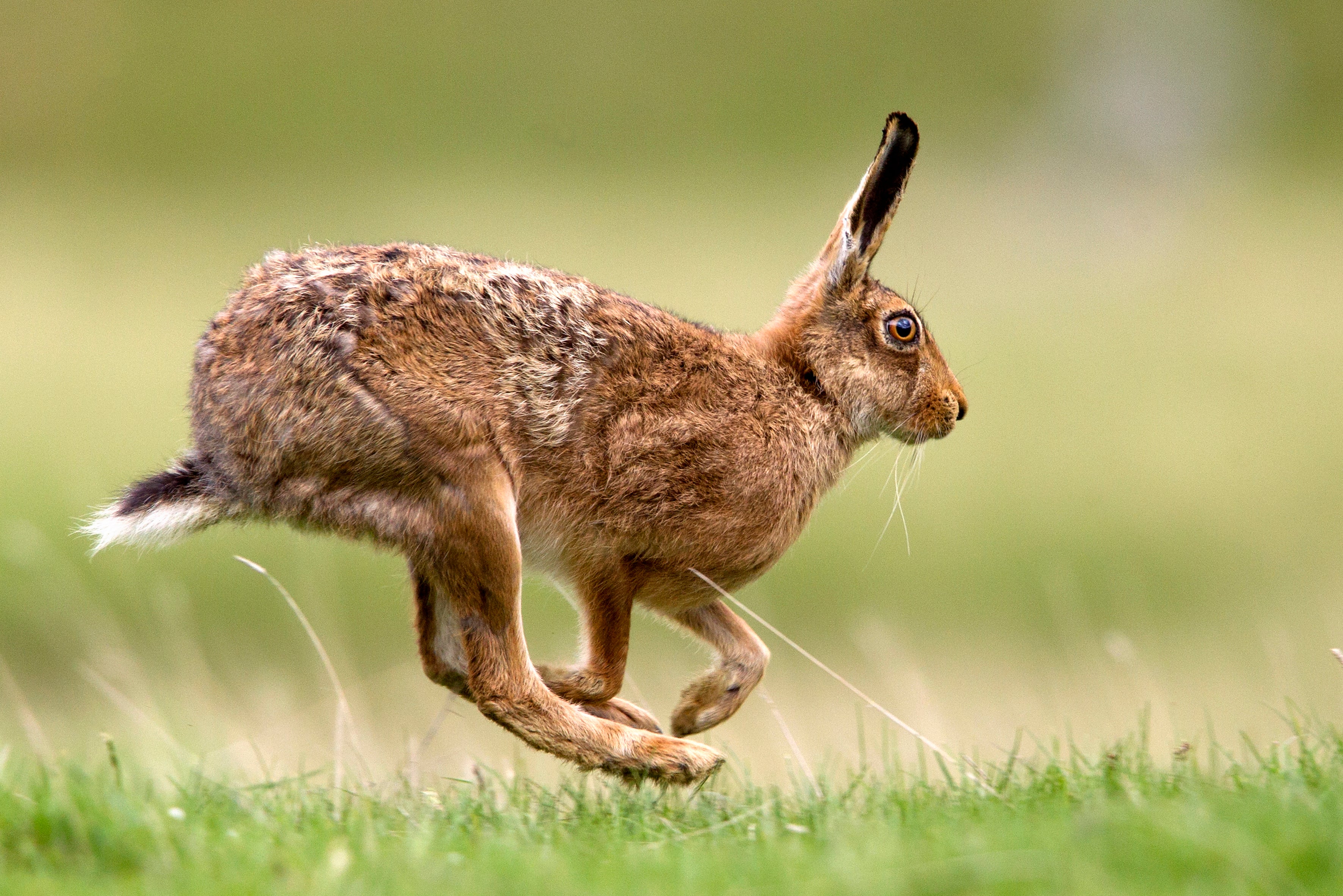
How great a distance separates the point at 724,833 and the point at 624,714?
60.5 inches

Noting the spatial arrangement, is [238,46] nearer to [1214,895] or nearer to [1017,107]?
[1017,107]

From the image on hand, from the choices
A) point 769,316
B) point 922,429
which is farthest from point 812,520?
point 769,316

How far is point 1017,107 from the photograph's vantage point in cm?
2836

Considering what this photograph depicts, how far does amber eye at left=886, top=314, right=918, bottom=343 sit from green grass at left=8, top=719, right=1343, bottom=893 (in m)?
2.02

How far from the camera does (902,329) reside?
20.5 ft

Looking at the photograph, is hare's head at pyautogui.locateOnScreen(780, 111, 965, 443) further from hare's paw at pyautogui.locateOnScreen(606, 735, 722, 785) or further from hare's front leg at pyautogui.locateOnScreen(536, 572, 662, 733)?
hare's paw at pyautogui.locateOnScreen(606, 735, 722, 785)

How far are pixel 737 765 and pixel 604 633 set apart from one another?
3.54 metres

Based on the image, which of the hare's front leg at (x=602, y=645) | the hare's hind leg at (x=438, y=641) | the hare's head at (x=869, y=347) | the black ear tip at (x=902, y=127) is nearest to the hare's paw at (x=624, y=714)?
the hare's front leg at (x=602, y=645)

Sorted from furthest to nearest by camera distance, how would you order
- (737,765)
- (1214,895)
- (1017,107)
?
(1017,107)
(737,765)
(1214,895)

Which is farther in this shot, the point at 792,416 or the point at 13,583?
the point at 13,583

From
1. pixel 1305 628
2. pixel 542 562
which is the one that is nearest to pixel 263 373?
pixel 542 562

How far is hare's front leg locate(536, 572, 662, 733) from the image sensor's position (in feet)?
18.2

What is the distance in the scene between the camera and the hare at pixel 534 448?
496 cm

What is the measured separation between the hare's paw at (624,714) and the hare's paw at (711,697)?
170mm
